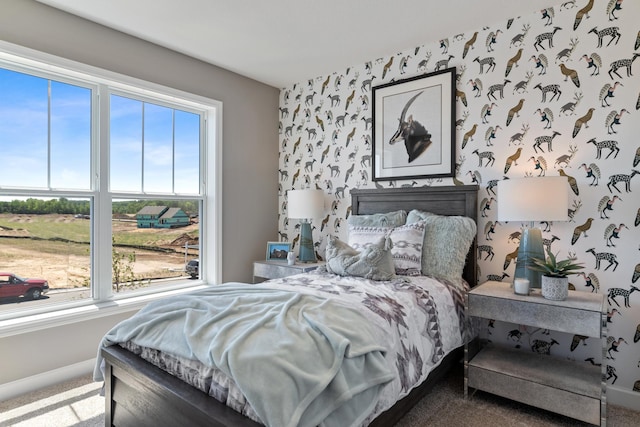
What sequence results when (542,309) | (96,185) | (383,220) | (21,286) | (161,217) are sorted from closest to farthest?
(542,309) → (21,286) → (96,185) → (383,220) → (161,217)

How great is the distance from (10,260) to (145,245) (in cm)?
94

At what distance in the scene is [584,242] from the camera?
2.42 meters

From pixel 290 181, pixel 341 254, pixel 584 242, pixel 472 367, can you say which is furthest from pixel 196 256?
pixel 584 242

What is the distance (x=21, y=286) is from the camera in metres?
2.57

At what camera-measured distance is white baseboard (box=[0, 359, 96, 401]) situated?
2.34m

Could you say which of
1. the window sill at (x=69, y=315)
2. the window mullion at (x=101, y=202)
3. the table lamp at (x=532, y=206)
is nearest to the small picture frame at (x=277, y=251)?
the window sill at (x=69, y=315)

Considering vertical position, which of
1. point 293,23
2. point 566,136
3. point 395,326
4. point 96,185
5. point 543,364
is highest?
point 293,23

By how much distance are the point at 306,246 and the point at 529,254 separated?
6.54ft

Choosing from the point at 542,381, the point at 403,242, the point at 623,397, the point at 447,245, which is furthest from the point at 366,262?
the point at 623,397

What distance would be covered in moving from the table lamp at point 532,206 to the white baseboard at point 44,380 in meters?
3.23

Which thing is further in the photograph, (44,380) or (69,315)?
(69,315)

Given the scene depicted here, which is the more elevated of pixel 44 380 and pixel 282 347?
pixel 282 347

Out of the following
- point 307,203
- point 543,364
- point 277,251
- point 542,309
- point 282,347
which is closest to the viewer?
point 282,347

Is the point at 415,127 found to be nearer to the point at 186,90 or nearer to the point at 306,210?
the point at 306,210
